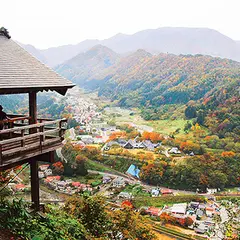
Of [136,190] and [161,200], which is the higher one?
[161,200]

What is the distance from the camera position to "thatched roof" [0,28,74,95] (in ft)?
17.0

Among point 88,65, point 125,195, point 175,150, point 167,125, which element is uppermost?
point 88,65

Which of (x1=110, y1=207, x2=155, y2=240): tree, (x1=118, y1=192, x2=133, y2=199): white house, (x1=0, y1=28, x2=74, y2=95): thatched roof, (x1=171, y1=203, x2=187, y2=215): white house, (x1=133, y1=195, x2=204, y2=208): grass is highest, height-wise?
(x1=0, y1=28, x2=74, y2=95): thatched roof

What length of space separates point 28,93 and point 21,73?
0.41 meters

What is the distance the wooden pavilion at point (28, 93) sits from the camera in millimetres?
5125

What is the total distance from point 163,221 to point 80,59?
9699 cm

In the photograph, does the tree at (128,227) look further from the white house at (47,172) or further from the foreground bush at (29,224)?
the white house at (47,172)

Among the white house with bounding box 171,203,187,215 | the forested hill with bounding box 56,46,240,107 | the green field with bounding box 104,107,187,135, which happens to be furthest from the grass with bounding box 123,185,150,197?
the forested hill with bounding box 56,46,240,107

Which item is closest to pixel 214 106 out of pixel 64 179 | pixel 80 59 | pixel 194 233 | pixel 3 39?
pixel 64 179

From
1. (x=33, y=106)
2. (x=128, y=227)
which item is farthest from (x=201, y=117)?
(x=33, y=106)

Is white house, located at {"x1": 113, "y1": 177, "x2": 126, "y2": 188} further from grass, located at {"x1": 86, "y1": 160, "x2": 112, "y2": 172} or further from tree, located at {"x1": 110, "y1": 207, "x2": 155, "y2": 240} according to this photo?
tree, located at {"x1": 110, "y1": 207, "x2": 155, "y2": 240}

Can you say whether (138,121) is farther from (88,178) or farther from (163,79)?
(88,178)

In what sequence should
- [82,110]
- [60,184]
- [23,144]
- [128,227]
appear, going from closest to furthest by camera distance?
[23,144]
[128,227]
[60,184]
[82,110]

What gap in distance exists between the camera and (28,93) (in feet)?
19.0
